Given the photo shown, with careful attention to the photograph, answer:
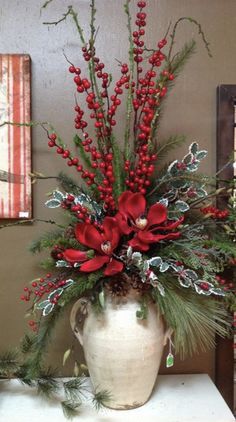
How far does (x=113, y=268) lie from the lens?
896 millimetres

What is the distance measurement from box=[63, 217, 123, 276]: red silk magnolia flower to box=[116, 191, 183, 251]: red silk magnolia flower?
0.08 feet

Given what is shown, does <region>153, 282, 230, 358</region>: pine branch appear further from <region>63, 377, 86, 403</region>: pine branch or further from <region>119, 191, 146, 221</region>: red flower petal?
<region>63, 377, 86, 403</region>: pine branch

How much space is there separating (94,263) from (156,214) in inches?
7.1

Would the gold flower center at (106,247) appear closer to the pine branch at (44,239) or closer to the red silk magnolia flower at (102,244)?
the red silk magnolia flower at (102,244)

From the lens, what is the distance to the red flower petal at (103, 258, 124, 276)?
2.93 ft

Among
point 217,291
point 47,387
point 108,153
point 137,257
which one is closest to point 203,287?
point 217,291

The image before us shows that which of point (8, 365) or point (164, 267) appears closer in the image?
point (164, 267)

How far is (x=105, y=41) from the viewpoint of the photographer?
1166 millimetres

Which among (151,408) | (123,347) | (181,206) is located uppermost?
A: (181,206)

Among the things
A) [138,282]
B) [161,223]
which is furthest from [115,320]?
[161,223]

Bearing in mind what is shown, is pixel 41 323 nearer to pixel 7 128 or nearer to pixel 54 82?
pixel 7 128

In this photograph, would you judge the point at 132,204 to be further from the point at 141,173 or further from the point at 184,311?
the point at 184,311

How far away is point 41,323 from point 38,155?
18.8 inches

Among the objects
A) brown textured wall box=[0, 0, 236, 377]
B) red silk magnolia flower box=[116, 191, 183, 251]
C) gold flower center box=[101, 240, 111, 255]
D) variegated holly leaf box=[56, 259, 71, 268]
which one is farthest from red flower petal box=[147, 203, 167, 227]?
brown textured wall box=[0, 0, 236, 377]
